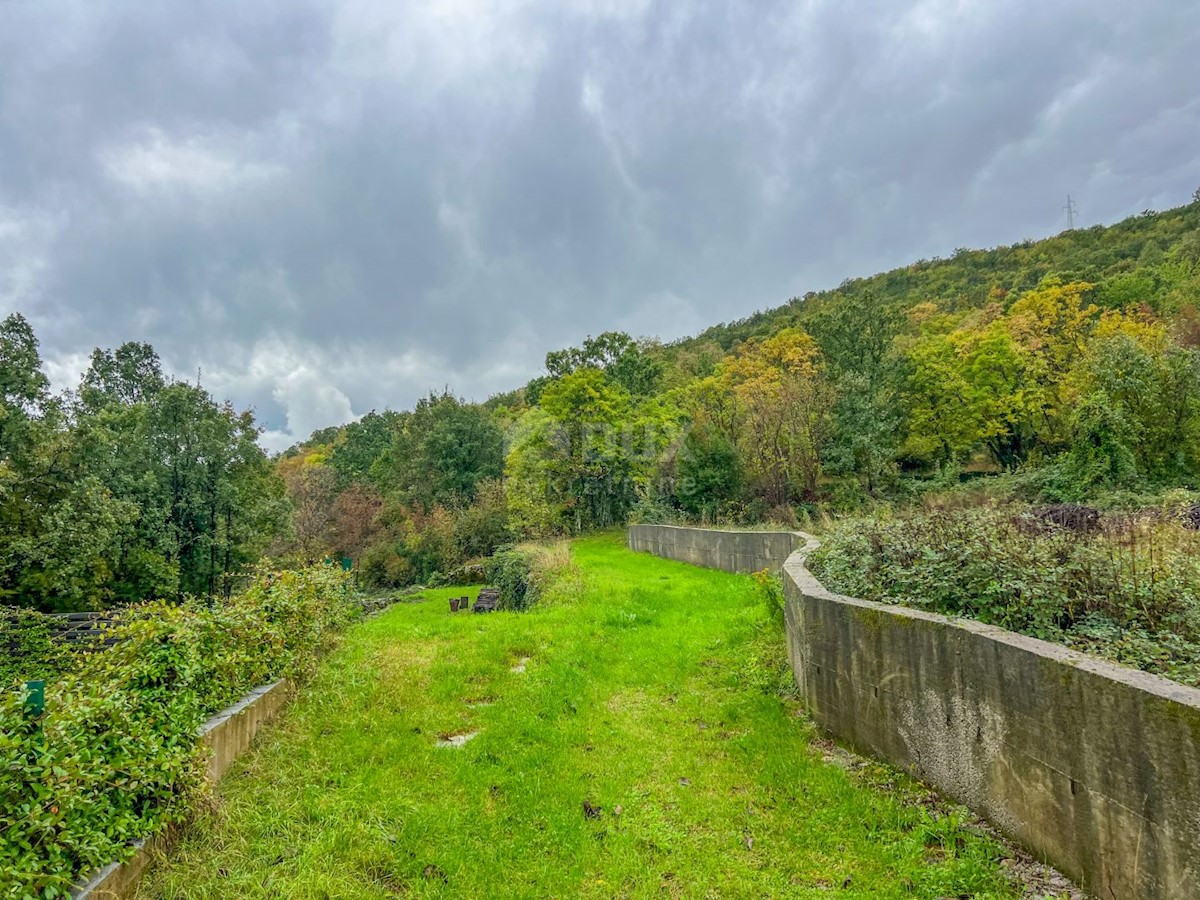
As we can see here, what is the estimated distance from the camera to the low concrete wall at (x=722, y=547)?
9.98 meters

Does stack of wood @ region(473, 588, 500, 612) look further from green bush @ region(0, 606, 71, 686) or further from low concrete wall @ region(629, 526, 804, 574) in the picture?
green bush @ region(0, 606, 71, 686)

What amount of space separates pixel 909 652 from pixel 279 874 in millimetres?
3345

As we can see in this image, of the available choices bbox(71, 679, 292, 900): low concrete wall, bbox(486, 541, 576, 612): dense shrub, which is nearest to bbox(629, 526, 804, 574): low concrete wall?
bbox(486, 541, 576, 612): dense shrub

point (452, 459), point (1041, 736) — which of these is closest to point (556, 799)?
point (1041, 736)

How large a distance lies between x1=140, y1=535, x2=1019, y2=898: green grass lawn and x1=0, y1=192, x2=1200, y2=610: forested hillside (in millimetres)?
10486

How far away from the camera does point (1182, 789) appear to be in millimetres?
1850

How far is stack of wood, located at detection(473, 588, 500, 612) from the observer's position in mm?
13164

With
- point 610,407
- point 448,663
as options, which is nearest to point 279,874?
point 448,663

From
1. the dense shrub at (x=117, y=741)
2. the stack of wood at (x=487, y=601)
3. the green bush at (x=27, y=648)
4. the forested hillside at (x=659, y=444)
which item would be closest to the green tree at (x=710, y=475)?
the forested hillside at (x=659, y=444)

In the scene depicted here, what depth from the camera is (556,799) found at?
3375mm

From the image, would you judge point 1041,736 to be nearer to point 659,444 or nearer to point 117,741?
point 117,741

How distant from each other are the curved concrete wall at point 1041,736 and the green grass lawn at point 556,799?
286 millimetres

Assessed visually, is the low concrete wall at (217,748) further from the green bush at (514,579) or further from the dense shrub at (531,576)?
the green bush at (514,579)

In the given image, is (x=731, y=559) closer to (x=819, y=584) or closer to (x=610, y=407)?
(x=819, y=584)
